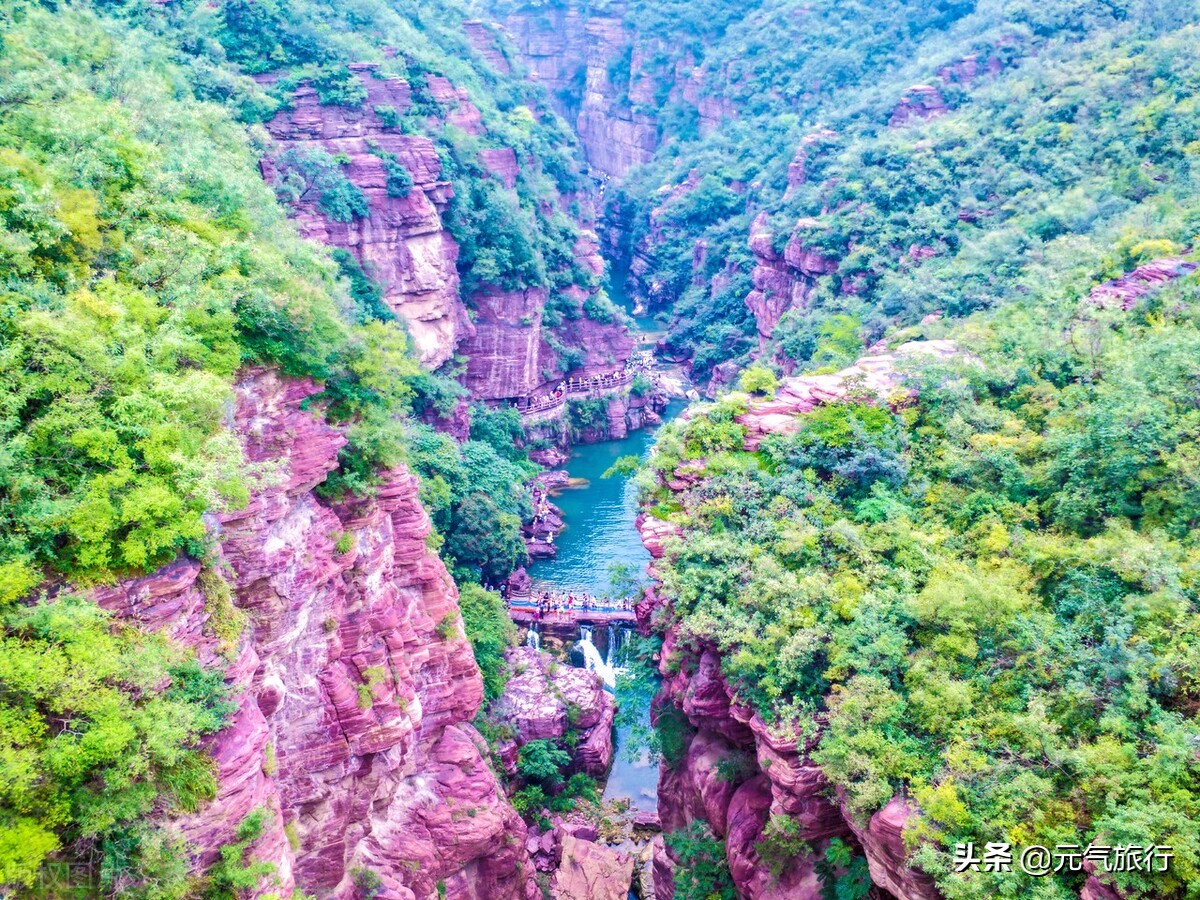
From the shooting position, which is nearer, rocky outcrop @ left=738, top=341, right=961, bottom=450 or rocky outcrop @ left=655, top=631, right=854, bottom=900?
rocky outcrop @ left=655, top=631, right=854, bottom=900

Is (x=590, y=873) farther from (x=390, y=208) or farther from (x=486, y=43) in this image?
(x=486, y=43)

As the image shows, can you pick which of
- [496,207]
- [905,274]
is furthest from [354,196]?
[905,274]

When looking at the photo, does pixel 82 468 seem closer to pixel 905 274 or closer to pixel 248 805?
pixel 248 805

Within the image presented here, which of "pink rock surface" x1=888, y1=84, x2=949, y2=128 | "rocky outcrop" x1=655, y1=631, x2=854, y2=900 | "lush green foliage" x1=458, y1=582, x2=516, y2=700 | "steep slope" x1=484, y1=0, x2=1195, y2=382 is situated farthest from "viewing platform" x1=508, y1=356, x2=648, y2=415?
"rocky outcrop" x1=655, y1=631, x2=854, y2=900

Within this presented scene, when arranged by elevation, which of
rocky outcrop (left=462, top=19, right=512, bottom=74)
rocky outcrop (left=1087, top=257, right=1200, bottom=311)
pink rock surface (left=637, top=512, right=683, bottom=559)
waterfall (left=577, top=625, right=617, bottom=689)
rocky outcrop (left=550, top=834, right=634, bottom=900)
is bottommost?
rocky outcrop (left=550, top=834, right=634, bottom=900)

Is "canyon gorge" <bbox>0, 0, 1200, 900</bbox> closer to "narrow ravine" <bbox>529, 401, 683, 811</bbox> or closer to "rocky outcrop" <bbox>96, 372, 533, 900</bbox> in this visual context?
"rocky outcrop" <bbox>96, 372, 533, 900</bbox>

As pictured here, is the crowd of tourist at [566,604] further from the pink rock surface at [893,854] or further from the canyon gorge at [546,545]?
the pink rock surface at [893,854]

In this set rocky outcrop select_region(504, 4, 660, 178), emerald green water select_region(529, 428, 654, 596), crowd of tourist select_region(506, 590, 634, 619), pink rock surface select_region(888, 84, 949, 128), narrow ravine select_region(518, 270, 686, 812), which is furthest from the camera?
rocky outcrop select_region(504, 4, 660, 178)
